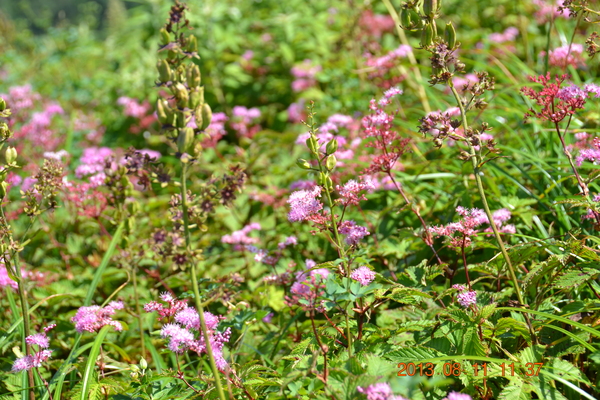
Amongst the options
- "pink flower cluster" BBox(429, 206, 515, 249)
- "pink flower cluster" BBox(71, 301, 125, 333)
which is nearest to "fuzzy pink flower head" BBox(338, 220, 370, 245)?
"pink flower cluster" BBox(429, 206, 515, 249)

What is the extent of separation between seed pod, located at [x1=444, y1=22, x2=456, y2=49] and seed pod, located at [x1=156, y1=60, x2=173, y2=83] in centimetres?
96

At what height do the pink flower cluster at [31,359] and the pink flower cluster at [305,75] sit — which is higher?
the pink flower cluster at [305,75]

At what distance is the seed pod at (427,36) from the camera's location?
1618 millimetres

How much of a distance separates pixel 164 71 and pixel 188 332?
2.96ft

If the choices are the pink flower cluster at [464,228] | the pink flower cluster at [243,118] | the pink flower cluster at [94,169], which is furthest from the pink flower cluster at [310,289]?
the pink flower cluster at [243,118]

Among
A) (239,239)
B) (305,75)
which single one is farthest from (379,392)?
(305,75)

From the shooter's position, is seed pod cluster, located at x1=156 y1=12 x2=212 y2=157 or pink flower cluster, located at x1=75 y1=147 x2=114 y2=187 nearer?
seed pod cluster, located at x1=156 y1=12 x2=212 y2=157

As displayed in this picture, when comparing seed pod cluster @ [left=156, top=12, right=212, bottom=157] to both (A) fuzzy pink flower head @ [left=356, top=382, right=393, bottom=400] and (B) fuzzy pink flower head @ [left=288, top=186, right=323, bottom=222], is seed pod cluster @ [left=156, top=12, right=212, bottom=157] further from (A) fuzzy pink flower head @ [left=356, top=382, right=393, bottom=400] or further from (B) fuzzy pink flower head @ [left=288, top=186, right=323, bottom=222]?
(A) fuzzy pink flower head @ [left=356, top=382, right=393, bottom=400]

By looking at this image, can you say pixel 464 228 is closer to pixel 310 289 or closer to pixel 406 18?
pixel 310 289

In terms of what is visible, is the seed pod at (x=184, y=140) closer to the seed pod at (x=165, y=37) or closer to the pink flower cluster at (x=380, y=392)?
the seed pod at (x=165, y=37)

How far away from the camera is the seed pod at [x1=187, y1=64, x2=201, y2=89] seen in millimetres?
1376

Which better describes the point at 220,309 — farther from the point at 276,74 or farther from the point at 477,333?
the point at 276,74

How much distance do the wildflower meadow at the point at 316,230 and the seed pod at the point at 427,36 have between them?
16 millimetres
